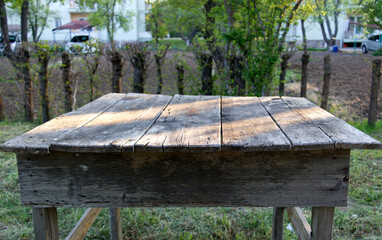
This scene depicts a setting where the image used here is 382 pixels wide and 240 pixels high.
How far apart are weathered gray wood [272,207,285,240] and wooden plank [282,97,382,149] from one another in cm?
92

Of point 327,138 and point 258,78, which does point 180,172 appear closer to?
point 327,138

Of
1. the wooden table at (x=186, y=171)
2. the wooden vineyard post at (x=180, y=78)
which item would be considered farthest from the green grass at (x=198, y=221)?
the wooden vineyard post at (x=180, y=78)

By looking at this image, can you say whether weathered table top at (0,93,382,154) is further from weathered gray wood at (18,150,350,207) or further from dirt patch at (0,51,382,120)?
dirt patch at (0,51,382,120)

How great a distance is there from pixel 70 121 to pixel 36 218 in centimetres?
53

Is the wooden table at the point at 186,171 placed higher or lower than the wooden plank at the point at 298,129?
lower

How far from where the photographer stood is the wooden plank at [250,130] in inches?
59.7

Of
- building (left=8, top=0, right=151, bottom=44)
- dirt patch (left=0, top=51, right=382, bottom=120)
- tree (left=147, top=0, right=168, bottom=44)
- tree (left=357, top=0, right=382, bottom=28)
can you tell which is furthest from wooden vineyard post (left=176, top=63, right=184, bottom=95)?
building (left=8, top=0, right=151, bottom=44)

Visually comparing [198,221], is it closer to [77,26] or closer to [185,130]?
[185,130]

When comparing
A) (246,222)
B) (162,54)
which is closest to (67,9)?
(162,54)

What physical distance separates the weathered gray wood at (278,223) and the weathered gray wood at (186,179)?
4.07 ft

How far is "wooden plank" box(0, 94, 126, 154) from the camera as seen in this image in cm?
154

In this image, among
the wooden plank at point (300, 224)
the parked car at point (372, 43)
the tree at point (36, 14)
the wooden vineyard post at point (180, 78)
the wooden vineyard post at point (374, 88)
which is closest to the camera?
the wooden plank at point (300, 224)

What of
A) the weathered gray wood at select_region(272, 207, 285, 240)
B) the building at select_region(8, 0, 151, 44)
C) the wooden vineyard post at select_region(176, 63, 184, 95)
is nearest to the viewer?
the weathered gray wood at select_region(272, 207, 285, 240)

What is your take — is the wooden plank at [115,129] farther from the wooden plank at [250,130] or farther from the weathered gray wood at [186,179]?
the wooden plank at [250,130]
